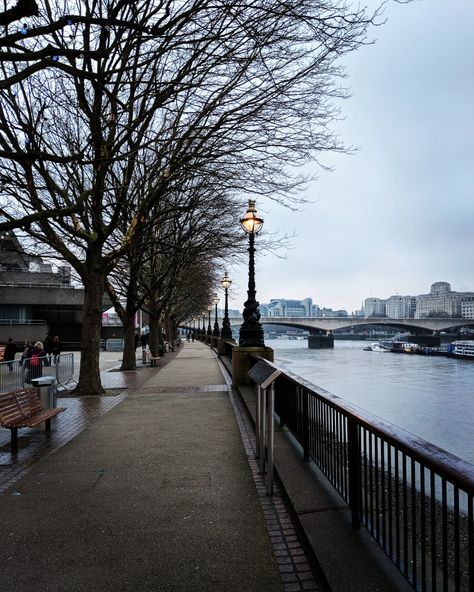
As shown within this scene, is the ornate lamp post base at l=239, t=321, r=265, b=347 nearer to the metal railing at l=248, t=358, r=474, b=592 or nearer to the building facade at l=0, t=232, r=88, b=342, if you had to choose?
the metal railing at l=248, t=358, r=474, b=592

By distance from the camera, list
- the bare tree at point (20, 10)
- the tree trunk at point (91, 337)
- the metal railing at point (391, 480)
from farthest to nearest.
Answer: the tree trunk at point (91, 337), the bare tree at point (20, 10), the metal railing at point (391, 480)

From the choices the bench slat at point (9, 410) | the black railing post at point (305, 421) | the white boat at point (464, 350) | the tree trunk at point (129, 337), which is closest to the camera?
the black railing post at point (305, 421)

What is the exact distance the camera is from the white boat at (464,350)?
66.1 metres

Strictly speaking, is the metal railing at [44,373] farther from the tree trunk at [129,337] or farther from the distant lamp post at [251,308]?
the distant lamp post at [251,308]

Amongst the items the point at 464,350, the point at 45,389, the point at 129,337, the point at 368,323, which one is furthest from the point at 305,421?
the point at 368,323

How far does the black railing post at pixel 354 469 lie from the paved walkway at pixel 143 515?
0.55 meters

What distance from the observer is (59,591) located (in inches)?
125

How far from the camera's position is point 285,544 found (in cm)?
385

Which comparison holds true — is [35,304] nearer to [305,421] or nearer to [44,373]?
[44,373]

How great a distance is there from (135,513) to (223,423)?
A: 13.9ft

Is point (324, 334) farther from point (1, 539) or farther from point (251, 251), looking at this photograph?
point (1, 539)

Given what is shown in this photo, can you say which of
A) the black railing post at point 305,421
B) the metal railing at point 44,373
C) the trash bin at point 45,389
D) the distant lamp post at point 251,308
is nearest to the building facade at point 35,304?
the metal railing at point 44,373

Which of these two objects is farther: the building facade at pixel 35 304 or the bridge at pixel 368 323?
the bridge at pixel 368 323

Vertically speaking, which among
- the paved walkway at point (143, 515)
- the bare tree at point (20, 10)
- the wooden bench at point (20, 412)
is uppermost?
the bare tree at point (20, 10)
